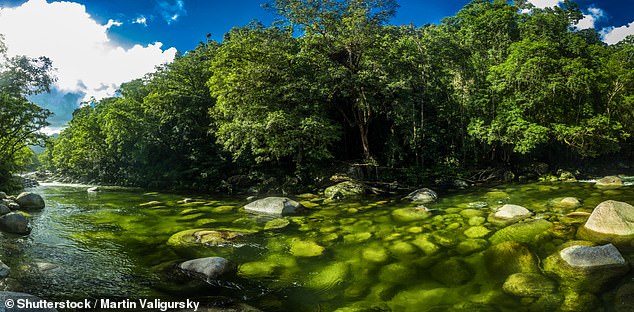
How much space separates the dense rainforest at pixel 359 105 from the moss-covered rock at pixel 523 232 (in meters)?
11.2

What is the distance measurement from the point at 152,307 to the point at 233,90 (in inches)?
668

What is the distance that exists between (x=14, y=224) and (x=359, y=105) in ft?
56.1

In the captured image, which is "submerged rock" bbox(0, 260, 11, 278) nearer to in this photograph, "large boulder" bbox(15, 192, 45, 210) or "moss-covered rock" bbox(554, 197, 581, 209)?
"large boulder" bbox(15, 192, 45, 210)

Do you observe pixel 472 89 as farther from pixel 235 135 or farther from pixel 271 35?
pixel 235 135

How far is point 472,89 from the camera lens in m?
24.6

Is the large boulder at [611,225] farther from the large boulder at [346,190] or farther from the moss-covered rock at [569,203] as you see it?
the large boulder at [346,190]

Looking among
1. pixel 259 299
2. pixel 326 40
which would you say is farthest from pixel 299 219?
pixel 326 40

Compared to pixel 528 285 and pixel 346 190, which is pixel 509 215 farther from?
pixel 346 190

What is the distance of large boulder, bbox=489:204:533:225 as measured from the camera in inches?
405

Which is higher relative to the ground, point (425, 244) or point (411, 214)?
point (411, 214)

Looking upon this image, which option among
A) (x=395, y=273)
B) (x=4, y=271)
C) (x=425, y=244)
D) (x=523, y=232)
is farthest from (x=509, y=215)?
(x=4, y=271)

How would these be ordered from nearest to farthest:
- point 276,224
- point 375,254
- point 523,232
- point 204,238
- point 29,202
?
point 375,254
point 523,232
point 204,238
point 276,224
point 29,202

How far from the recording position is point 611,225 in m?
8.20

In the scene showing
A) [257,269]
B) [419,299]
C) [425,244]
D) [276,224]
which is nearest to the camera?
[419,299]
